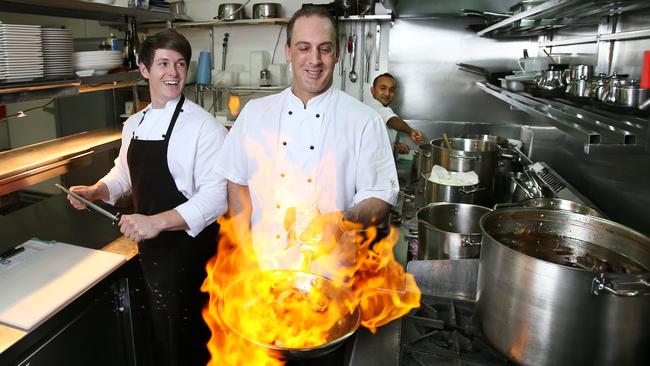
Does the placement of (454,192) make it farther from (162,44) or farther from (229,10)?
(229,10)

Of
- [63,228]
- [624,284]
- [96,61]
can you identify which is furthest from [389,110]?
[624,284]

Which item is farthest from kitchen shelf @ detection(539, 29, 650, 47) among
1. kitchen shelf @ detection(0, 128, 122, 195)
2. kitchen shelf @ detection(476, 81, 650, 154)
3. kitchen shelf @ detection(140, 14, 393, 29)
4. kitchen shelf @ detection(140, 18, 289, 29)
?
kitchen shelf @ detection(0, 128, 122, 195)

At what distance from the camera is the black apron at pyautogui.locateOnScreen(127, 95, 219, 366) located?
7.03 feet

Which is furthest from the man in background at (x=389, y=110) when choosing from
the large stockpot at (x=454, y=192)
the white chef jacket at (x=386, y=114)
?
the large stockpot at (x=454, y=192)

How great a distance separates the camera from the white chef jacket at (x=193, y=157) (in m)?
2.04

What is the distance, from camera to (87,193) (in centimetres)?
219

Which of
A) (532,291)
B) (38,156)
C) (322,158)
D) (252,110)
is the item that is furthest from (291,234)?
(38,156)

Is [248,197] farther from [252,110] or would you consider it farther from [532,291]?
[532,291]

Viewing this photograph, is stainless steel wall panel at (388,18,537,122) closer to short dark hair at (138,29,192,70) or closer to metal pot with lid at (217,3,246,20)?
metal pot with lid at (217,3,246,20)

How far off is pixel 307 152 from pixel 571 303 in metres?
1.20

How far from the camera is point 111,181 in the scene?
237 centimetres

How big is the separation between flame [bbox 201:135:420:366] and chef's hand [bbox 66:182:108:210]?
67 centimetres

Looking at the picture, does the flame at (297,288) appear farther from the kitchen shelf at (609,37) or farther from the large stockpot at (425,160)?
the kitchen shelf at (609,37)

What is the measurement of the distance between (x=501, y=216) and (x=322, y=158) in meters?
0.81
